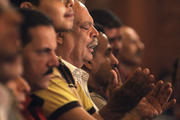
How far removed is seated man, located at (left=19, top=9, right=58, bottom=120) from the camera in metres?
1.64

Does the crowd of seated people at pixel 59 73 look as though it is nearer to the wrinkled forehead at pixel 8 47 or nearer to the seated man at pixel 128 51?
the wrinkled forehead at pixel 8 47

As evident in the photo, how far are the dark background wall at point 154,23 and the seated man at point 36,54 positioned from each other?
4.91 m

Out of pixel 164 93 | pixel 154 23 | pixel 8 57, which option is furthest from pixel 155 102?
pixel 154 23

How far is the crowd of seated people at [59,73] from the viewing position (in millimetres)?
1298

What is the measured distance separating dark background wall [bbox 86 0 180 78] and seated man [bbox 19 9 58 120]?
4913 millimetres

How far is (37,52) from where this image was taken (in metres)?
1.66

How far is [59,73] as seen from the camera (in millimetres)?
1963

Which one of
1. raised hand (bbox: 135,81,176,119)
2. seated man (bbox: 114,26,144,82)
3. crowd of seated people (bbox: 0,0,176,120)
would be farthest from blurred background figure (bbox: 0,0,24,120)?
seated man (bbox: 114,26,144,82)

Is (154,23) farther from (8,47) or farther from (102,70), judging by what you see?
(8,47)

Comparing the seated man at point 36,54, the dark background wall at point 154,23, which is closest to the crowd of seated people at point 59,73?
the seated man at point 36,54

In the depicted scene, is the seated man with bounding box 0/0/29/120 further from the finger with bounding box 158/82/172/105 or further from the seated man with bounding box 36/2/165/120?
the finger with bounding box 158/82/172/105

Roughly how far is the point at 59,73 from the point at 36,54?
1.03ft

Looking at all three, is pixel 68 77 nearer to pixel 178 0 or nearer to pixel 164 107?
pixel 164 107

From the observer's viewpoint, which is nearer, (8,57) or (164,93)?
(8,57)
